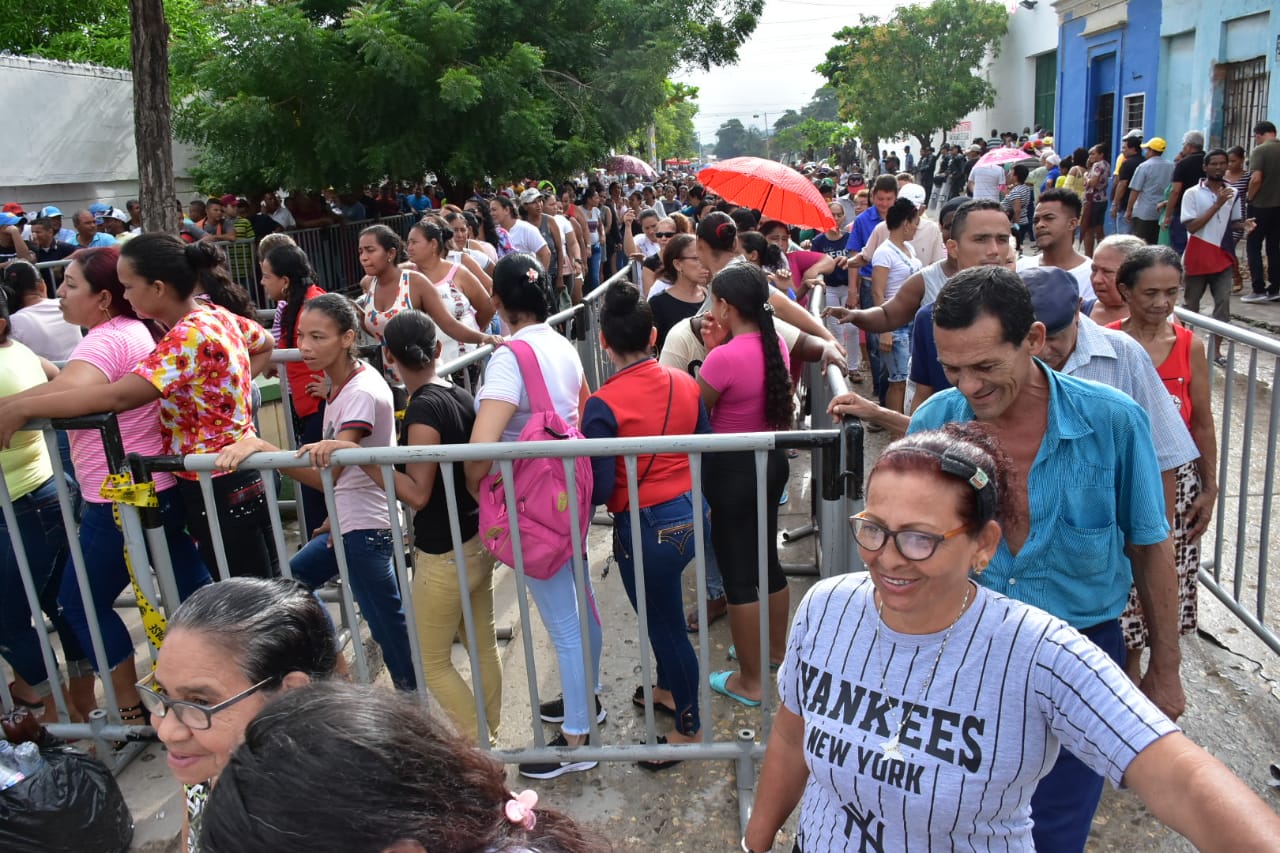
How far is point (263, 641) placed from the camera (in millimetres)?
1939

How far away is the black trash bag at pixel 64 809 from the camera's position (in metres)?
3.02

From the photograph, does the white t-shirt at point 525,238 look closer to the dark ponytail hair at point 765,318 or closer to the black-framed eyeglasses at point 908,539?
the dark ponytail hair at point 765,318

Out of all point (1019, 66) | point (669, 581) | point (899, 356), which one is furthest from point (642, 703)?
point (1019, 66)

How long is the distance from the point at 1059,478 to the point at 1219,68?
720 inches

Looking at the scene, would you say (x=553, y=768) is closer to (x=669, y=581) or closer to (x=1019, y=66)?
(x=669, y=581)

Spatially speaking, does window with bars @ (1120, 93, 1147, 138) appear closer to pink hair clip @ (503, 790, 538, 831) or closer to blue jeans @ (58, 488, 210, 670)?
blue jeans @ (58, 488, 210, 670)

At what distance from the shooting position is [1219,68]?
16.8 metres

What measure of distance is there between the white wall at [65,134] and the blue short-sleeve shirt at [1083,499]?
18821mm

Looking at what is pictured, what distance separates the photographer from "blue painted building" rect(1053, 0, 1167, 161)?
2042 cm

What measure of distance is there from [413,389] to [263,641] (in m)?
1.84

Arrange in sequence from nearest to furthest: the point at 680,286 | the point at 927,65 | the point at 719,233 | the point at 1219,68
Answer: the point at 719,233, the point at 680,286, the point at 1219,68, the point at 927,65

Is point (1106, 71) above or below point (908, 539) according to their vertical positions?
above

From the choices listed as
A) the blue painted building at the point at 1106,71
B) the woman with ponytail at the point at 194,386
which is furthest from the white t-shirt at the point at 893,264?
the blue painted building at the point at 1106,71

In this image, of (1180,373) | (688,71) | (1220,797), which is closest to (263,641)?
(1220,797)
